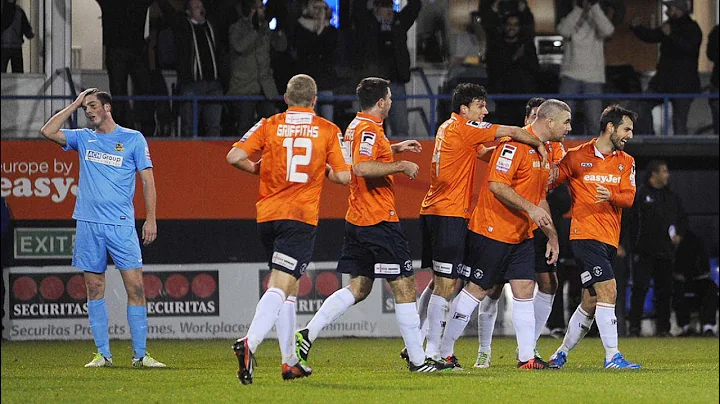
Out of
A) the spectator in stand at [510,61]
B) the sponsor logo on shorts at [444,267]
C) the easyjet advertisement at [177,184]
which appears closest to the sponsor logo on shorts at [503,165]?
the sponsor logo on shorts at [444,267]

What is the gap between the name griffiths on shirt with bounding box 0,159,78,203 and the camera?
51.3 feet

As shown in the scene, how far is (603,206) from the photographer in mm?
10203

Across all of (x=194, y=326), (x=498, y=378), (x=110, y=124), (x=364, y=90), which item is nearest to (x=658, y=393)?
(x=498, y=378)

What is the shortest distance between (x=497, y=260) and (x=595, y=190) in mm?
1025

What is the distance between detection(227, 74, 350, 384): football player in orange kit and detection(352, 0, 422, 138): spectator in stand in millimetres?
7643

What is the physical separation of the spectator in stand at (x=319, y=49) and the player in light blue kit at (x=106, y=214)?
20.1 ft

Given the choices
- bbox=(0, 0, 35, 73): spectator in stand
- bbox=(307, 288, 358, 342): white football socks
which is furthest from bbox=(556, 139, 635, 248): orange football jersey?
bbox=(0, 0, 35, 73): spectator in stand

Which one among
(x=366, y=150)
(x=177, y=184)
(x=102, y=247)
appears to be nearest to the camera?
(x=366, y=150)

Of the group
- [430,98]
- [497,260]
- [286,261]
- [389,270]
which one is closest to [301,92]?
[286,261]

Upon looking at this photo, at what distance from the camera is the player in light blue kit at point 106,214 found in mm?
10492

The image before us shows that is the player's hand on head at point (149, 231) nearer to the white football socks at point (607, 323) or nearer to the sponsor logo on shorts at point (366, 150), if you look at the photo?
the sponsor logo on shorts at point (366, 150)

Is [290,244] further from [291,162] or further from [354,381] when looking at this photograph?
[354,381]

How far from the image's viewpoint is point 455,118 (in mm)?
10211

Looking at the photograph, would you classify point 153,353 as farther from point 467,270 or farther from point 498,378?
point 498,378
